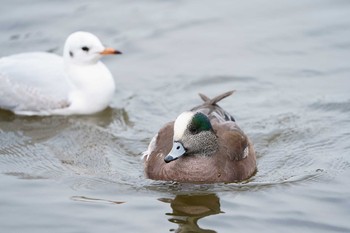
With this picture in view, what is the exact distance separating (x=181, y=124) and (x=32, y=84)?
3.32m

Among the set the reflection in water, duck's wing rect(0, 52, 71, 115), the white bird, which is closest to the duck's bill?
the reflection in water

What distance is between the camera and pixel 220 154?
937 cm

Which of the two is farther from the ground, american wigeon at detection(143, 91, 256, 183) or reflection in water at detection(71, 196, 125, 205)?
american wigeon at detection(143, 91, 256, 183)

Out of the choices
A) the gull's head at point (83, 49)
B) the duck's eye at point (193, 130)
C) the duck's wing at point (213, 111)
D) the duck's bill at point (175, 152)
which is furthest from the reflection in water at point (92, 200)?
the gull's head at point (83, 49)

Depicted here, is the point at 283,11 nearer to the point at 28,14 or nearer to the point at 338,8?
the point at 338,8

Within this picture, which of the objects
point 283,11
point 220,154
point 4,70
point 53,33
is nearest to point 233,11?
point 283,11

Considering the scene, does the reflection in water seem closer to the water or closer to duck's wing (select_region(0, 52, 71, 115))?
the water

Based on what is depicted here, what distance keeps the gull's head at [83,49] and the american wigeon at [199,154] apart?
2.48m

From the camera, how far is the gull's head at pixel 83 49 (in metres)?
11.7

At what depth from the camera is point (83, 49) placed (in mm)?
11844

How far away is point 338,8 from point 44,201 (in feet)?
22.9

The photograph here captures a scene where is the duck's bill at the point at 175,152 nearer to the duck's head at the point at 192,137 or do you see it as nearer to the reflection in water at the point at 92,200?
the duck's head at the point at 192,137

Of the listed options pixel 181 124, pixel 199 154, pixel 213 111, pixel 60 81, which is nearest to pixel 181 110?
pixel 213 111

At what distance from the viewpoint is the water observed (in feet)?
27.5
